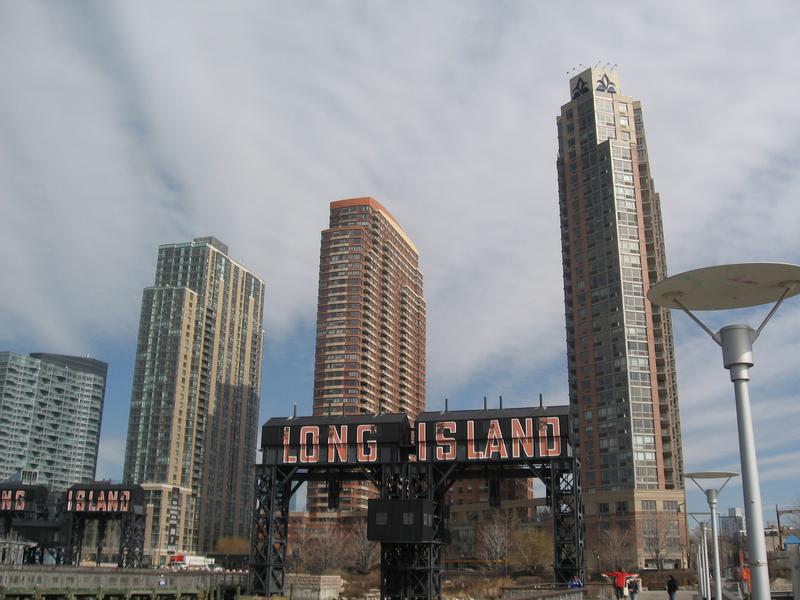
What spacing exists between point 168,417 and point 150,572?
12041cm

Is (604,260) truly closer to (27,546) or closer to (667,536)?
(667,536)

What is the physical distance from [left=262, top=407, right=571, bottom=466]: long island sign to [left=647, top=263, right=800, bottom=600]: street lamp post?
41.2 metres

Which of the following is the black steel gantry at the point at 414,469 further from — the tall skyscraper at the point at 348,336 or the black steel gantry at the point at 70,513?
the tall skyscraper at the point at 348,336

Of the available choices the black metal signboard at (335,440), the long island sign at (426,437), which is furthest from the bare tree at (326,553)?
the long island sign at (426,437)

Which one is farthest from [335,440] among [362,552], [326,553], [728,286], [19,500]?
[326,553]

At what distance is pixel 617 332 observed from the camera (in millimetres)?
125375

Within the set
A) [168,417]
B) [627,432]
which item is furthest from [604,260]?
[168,417]

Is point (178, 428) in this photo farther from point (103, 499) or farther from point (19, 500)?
point (103, 499)

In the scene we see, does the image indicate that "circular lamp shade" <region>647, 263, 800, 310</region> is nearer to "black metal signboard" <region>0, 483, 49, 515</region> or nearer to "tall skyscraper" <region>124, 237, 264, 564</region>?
"black metal signboard" <region>0, 483, 49, 515</region>

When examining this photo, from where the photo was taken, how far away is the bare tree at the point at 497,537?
11900 cm

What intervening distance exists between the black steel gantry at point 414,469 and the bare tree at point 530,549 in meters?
59.0

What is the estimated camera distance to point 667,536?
366 feet

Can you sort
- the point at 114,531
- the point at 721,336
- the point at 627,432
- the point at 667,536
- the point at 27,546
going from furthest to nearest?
the point at 114,531, the point at 627,432, the point at 667,536, the point at 27,546, the point at 721,336

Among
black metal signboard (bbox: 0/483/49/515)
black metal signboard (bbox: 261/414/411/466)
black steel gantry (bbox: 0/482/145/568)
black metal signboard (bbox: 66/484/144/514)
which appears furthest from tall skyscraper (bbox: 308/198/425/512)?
black metal signboard (bbox: 261/414/411/466)
